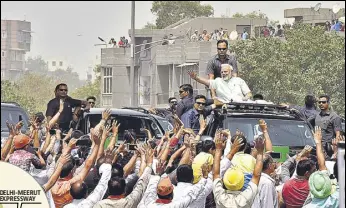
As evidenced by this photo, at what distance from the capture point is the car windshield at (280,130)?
15828 mm

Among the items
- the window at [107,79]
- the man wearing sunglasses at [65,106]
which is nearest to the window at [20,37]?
the window at [107,79]

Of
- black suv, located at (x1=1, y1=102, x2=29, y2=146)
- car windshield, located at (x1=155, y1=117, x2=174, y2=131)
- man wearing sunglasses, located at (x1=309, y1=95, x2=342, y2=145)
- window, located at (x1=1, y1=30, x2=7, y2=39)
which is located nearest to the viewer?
man wearing sunglasses, located at (x1=309, y1=95, x2=342, y2=145)

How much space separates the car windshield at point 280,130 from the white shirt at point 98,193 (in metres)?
4.76

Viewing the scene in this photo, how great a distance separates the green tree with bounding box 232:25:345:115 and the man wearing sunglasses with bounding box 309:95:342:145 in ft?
95.5

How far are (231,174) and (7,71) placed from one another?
527 ft

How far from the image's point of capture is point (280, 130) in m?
16.1

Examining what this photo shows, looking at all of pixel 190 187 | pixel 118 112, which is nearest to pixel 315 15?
pixel 118 112

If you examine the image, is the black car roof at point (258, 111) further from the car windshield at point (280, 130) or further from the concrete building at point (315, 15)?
the concrete building at point (315, 15)

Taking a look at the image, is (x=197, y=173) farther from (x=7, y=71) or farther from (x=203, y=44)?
(x=7, y=71)

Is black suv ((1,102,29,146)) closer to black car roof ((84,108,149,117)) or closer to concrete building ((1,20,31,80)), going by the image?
black car roof ((84,108,149,117))

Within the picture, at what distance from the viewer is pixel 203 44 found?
54844 mm

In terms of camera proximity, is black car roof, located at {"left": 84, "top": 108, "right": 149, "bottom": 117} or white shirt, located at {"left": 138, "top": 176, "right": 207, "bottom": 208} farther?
black car roof, located at {"left": 84, "top": 108, "right": 149, "bottom": 117}

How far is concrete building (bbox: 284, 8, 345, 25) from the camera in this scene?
66.1 m

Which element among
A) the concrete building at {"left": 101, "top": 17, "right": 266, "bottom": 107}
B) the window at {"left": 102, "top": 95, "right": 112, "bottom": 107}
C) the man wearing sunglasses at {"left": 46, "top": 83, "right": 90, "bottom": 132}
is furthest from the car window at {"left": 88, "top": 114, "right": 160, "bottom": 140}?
the window at {"left": 102, "top": 95, "right": 112, "bottom": 107}
